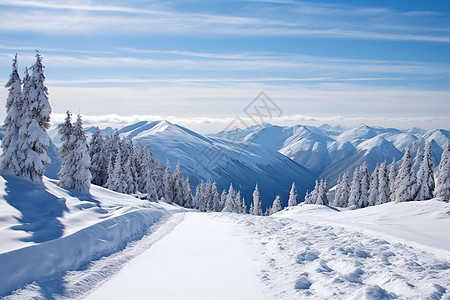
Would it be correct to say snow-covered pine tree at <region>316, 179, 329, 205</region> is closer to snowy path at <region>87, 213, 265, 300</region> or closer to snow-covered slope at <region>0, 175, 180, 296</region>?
snow-covered slope at <region>0, 175, 180, 296</region>

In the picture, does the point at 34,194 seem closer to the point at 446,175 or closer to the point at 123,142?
the point at 123,142

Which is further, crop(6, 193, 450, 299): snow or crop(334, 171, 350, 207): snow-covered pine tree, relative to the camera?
crop(334, 171, 350, 207): snow-covered pine tree

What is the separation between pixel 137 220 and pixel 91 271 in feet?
28.4

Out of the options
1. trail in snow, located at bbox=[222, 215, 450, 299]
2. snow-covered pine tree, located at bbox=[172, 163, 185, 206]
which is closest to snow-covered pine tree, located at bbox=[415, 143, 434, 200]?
trail in snow, located at bbox=[222, 215, 450, 299]

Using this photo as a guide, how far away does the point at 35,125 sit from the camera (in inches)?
901

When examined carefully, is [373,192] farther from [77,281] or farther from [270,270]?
[77,281]

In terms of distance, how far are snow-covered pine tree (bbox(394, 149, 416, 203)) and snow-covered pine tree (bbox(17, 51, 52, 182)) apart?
51863mm

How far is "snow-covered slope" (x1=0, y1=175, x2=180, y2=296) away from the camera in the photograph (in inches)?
308

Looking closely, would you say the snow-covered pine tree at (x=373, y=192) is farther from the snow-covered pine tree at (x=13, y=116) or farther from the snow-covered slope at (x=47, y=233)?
the snow-covered pine tree at (x=13, y=116)

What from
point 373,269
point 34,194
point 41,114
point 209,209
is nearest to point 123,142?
point 209,209

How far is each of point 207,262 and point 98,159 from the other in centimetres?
5012

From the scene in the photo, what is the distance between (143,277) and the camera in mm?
8633

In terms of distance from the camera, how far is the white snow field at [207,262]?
7.23 metres

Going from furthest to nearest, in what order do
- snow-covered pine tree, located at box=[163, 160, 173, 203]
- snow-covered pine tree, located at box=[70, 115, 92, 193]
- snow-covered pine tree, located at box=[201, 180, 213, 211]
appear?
snow-covered pine tree, located at box=[201, 180, 213, 211], snow-covered pine tree, located at box=[163, 160, 173, 203], snow-covered pine tree, located at box=[70, 115, 92, 193]
